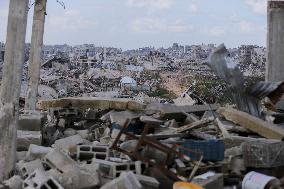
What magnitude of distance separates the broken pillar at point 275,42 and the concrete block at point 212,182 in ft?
23.5

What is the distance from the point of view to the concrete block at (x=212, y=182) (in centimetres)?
564

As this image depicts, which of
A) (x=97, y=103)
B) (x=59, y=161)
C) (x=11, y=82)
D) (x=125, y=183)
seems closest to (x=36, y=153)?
(x=59, y=161)

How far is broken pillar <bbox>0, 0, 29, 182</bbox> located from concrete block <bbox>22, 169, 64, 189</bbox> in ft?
2.95

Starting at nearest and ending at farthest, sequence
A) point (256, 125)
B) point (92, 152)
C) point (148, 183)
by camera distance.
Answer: point (148, 183) < point (92, 152) < point (256, 125)

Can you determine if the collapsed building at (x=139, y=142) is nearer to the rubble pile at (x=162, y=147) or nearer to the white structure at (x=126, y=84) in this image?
the rubble pile at (x=162, y=147)

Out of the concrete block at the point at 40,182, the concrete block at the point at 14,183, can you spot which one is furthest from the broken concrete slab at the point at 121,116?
the concrete block at the point at 40,182

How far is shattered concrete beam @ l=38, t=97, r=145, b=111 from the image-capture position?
9.75 metres

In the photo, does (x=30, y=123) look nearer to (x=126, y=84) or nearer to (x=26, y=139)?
(x=26, y=139)

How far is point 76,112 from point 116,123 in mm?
1830

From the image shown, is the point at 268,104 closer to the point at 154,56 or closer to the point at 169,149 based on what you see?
the point at 169,149

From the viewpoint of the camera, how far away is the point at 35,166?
641cm

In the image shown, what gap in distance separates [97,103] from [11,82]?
3.66 metres

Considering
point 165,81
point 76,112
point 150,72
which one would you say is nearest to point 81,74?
point 165,81

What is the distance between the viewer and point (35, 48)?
11859 millimetres
